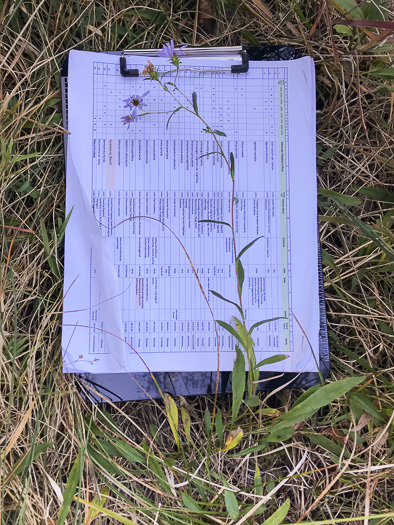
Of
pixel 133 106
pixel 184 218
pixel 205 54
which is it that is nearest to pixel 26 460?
pixel 184 218

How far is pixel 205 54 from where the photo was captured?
76cm

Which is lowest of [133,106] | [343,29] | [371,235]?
[371,235]

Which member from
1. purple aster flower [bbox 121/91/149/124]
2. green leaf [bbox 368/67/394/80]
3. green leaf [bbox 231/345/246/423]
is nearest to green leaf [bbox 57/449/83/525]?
green leaf [bbox 231/345/246/423]

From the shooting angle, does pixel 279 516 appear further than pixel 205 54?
No

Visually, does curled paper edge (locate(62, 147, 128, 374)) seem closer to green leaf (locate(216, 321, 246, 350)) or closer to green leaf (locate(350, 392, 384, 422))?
green leaf (locate(216, 321, 246, 350))

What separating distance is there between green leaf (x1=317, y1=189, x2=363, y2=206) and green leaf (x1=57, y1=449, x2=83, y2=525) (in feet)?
1.74

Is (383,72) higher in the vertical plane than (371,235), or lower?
higher

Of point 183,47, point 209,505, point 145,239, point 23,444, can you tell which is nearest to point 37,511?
point 23,444

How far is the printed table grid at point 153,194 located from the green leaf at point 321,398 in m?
0.10

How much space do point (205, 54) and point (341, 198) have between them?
31cm

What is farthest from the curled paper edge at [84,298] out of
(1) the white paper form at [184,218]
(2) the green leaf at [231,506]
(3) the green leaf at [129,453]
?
(2) the green leaf at [231,506]

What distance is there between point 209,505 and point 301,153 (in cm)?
54

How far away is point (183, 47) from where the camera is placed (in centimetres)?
71

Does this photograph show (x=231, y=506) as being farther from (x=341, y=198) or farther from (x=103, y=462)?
(x=341, y=198)
